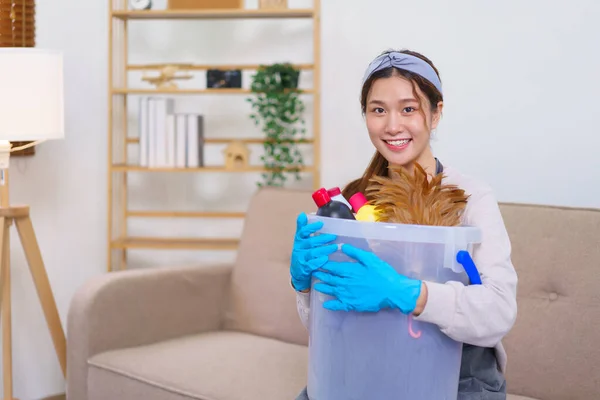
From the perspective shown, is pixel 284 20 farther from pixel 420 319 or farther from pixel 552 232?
pixel 420 319

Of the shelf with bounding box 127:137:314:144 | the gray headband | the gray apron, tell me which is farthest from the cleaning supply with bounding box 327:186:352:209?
the shelf with bounding box 127:137:314:144

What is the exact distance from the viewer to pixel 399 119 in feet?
4.77

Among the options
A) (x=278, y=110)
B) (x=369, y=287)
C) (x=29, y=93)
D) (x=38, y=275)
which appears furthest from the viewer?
(x=278, y=110)

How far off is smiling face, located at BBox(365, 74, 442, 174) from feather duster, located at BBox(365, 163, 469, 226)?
0.22m

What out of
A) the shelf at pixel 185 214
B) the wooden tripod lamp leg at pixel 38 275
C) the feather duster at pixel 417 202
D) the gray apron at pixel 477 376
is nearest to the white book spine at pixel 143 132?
the shelf at pixel 185 214

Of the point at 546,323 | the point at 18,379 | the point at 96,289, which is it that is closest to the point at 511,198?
the point at 546,323

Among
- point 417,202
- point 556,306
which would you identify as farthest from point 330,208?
point 556,306

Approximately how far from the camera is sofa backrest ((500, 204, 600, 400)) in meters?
1.90

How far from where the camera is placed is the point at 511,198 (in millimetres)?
2686

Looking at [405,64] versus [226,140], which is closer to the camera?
[405,64]

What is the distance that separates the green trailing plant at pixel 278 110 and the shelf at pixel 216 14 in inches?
8.2

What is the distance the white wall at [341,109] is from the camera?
2592 mm

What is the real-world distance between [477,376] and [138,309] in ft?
4.22

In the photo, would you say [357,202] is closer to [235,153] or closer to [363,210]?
[363,210]
